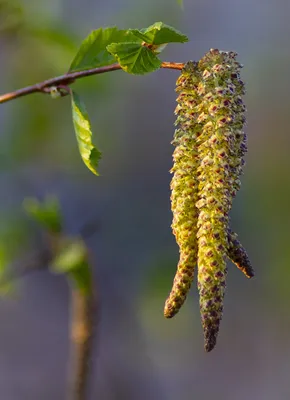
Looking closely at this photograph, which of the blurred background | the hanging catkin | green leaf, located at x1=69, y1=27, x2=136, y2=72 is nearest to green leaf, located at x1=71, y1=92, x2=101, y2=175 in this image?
green leaf, located at x1=69, y1=27, x2=136, y2=72

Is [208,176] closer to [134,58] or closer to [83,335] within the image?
[134,58]

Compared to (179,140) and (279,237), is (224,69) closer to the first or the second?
(179,140)

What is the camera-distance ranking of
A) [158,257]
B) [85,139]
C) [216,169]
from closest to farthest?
[216,169] < [85,139] < [158,257]

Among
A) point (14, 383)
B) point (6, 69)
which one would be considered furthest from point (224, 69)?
point (14, 383)

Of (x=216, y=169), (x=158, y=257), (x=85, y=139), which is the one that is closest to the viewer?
(x=216, y=169)

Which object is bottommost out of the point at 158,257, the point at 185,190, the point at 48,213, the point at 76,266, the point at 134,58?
the point at 158,257

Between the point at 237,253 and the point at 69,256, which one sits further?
the point at 69,256

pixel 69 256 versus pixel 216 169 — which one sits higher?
pixel 216 169

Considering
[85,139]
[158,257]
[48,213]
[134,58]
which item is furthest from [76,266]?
[158,257]
